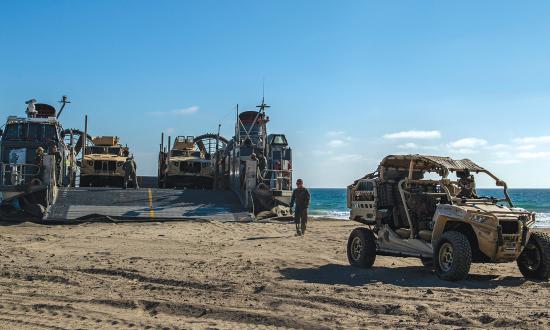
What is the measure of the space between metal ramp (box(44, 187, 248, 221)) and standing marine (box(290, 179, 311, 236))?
3541 mm

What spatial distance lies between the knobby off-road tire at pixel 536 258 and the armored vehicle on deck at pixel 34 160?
47.0ft

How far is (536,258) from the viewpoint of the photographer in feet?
32.0

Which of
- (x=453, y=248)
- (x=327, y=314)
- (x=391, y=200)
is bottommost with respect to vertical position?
(x=327, y=314)

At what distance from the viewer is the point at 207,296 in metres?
7.78

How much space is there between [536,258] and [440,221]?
159 centimetres

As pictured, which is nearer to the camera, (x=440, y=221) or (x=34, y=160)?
(x=440, y=221)

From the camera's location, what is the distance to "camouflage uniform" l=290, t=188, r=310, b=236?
17.2 metres

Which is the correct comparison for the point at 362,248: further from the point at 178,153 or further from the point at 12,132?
the point at 178,153

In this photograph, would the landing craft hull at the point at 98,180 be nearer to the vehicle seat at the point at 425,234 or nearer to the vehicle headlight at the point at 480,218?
the vehicle seat at the point at 425,234

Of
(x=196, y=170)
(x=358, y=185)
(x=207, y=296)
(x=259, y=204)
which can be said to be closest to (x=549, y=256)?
(x=358, y=185)

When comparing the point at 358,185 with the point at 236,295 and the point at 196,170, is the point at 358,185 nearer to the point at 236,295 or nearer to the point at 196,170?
the point at 236,295

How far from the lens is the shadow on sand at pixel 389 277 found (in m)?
9.12

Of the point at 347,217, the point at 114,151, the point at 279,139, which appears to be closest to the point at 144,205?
the point at 279,139

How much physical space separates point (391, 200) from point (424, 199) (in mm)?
767
